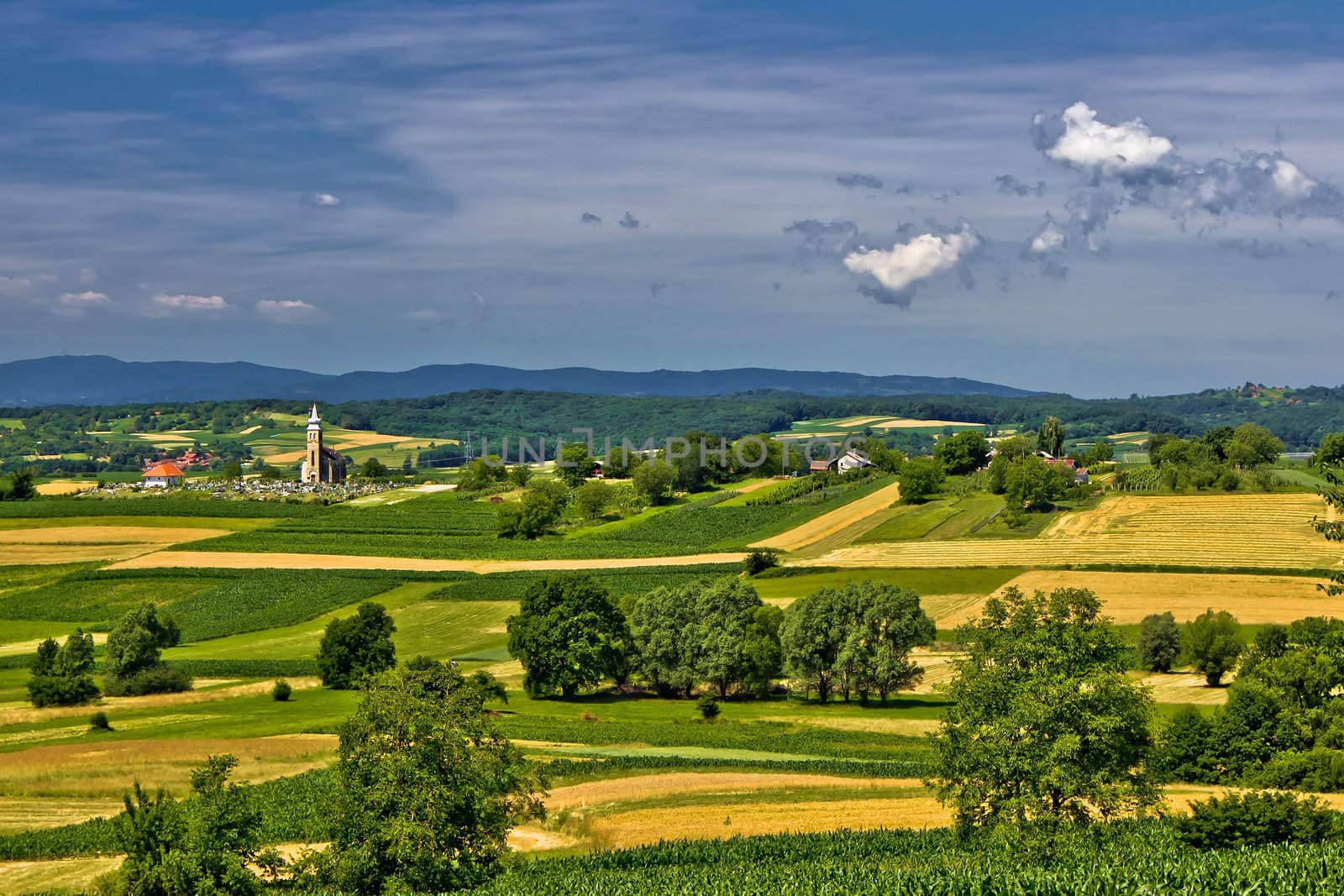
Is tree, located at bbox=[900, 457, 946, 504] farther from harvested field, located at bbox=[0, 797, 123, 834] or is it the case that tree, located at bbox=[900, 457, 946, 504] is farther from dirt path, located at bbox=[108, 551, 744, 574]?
harvested field, located at bbox=[0, 797, 123, 834]

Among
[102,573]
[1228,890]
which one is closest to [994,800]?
[1228,890]

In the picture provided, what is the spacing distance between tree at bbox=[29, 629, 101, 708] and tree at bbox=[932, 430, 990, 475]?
116001 mm

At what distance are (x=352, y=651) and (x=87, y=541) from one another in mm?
64814

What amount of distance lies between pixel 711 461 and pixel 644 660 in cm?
11221

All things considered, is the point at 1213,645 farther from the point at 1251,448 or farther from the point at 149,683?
the point at 1251,448

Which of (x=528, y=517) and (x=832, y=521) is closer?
(x=832, y=521)

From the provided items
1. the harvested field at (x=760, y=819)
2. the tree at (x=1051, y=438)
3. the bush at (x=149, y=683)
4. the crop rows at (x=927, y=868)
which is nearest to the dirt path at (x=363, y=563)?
the bush at (x=149, y=683)

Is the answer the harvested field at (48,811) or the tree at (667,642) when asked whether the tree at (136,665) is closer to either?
the tree at (667,642)

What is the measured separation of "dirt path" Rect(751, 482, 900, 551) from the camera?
124 meters

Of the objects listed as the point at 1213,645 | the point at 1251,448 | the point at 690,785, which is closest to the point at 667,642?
the point at 690,785

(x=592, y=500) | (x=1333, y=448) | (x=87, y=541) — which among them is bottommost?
(x=87, y=541)

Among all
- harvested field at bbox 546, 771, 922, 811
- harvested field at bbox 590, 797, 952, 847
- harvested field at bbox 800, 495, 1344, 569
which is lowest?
harvested field at bbox 546, 771, 922, 811

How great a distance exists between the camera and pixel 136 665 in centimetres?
7581

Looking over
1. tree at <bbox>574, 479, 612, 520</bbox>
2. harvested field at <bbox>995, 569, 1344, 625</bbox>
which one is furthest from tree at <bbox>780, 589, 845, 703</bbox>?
tree at <bbox>574, 479, 612, 520</bbox>
